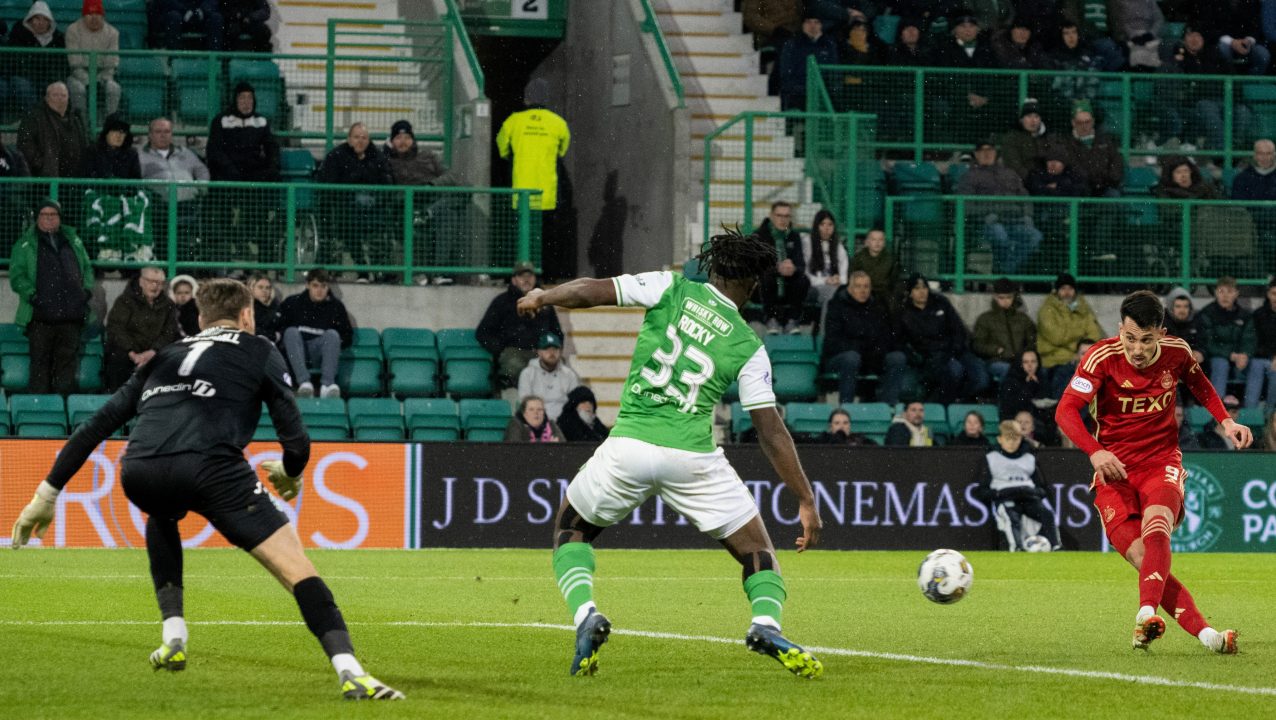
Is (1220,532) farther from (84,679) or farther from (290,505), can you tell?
(84,679)

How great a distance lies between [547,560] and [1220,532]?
728cm

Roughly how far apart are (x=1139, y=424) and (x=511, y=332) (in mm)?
11380

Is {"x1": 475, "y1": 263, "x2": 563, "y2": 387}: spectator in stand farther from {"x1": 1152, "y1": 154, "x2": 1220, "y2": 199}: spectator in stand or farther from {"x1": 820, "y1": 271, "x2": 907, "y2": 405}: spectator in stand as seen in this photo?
{"x1": 1152, "y1": 154, "x2": 1220, "y2": 199}: spectator in stand

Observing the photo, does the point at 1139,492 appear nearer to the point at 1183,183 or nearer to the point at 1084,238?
the point at 1084,238

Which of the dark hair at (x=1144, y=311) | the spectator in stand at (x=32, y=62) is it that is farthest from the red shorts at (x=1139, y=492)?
the spectator in stand at (x=32, y=62)

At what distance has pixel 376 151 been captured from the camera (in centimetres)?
2198

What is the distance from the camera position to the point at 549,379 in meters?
20.3

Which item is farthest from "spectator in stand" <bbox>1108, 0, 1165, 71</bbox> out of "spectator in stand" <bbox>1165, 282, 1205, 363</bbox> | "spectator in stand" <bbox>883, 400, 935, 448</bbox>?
"spectator in stand" <bbox>883, 400, 935, 448</bbox>

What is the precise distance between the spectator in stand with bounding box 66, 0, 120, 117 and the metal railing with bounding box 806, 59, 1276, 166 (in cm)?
818

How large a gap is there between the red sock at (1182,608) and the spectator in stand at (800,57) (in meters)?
15.0

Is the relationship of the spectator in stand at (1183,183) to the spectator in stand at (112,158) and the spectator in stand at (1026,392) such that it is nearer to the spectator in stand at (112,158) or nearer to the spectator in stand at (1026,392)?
the spectator in stand at (1026,392)

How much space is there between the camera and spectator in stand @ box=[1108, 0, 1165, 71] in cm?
2659

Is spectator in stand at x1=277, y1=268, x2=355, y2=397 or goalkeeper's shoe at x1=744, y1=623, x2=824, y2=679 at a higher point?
spectator in stand at x1=277, y1=268, x2=355, y2=397

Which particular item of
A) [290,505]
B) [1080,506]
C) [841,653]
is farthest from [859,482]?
[841,653]
